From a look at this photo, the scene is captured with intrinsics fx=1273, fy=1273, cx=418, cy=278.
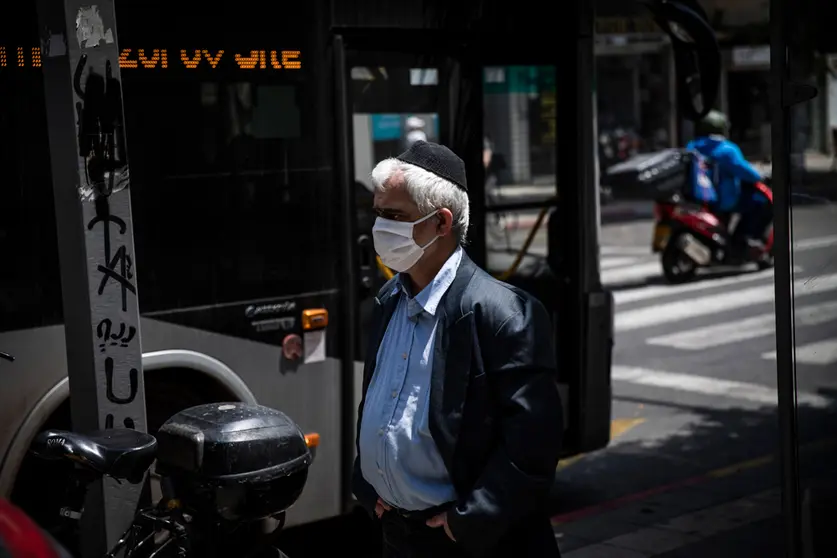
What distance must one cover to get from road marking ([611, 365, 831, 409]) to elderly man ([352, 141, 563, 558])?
6.31m

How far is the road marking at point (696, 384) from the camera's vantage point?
980 centimetres

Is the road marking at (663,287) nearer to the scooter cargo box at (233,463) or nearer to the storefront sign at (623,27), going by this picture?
the scooter cargo box at (233,463)

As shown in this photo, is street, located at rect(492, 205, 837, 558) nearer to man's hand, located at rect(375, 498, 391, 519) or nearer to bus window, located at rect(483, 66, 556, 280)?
bus window, located at rect(483, 66, 556, 280)

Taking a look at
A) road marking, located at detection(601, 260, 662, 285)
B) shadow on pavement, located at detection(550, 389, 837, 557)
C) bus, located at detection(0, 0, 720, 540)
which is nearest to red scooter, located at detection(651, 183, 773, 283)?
road marking, located at detection(601, 260, 662, 285)

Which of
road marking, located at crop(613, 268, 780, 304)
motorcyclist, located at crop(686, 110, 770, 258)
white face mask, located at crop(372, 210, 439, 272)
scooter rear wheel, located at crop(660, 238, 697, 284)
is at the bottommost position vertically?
road marking, located at crop(613, 268, 780, 304)

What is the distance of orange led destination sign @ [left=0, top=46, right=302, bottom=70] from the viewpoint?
4867mm

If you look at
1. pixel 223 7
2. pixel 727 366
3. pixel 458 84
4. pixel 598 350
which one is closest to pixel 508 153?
pixel 458 84

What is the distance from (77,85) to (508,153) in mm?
3294

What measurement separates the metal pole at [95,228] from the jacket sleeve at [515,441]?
150 centimetres

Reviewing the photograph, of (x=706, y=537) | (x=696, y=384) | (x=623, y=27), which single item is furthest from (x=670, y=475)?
(x=623, y=27)

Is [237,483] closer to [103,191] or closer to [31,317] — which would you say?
[103,191]

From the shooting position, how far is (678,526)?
6645mm

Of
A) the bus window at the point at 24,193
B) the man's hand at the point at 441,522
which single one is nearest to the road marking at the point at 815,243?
the man's hand at the point at 441,522

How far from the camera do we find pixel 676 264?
51.7 feet
